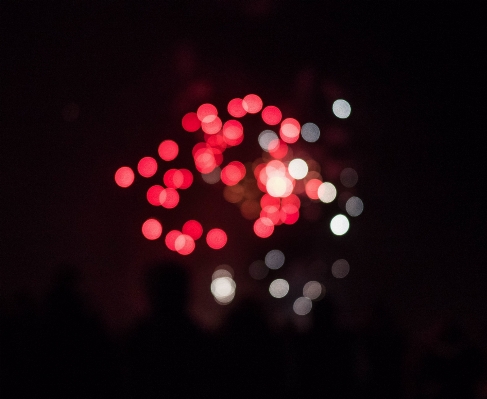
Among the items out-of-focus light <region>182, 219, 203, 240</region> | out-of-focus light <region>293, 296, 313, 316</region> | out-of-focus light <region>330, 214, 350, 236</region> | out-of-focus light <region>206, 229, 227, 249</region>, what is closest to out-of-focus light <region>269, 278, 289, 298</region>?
out-of-focus light <region>293, 296, 313, 316</region>

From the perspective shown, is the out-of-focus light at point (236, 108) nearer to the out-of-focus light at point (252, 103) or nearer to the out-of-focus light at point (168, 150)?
the out-of-focus light at point (252, 103)

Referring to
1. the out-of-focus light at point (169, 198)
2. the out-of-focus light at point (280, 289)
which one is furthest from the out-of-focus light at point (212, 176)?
the out-of-focus light at point (280, 289)

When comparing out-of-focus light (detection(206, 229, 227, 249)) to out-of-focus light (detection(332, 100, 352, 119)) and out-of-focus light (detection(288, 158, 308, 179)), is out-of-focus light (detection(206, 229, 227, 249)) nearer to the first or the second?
out-of-focus light (detection(288, 158, 308, 179))

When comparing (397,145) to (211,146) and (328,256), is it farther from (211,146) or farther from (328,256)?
(211,146)

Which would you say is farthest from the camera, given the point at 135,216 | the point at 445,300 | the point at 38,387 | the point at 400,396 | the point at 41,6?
the point at 445,300

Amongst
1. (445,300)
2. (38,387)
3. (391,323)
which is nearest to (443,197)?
(445,300)

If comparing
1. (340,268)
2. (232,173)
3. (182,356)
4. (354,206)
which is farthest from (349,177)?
(182,356)
